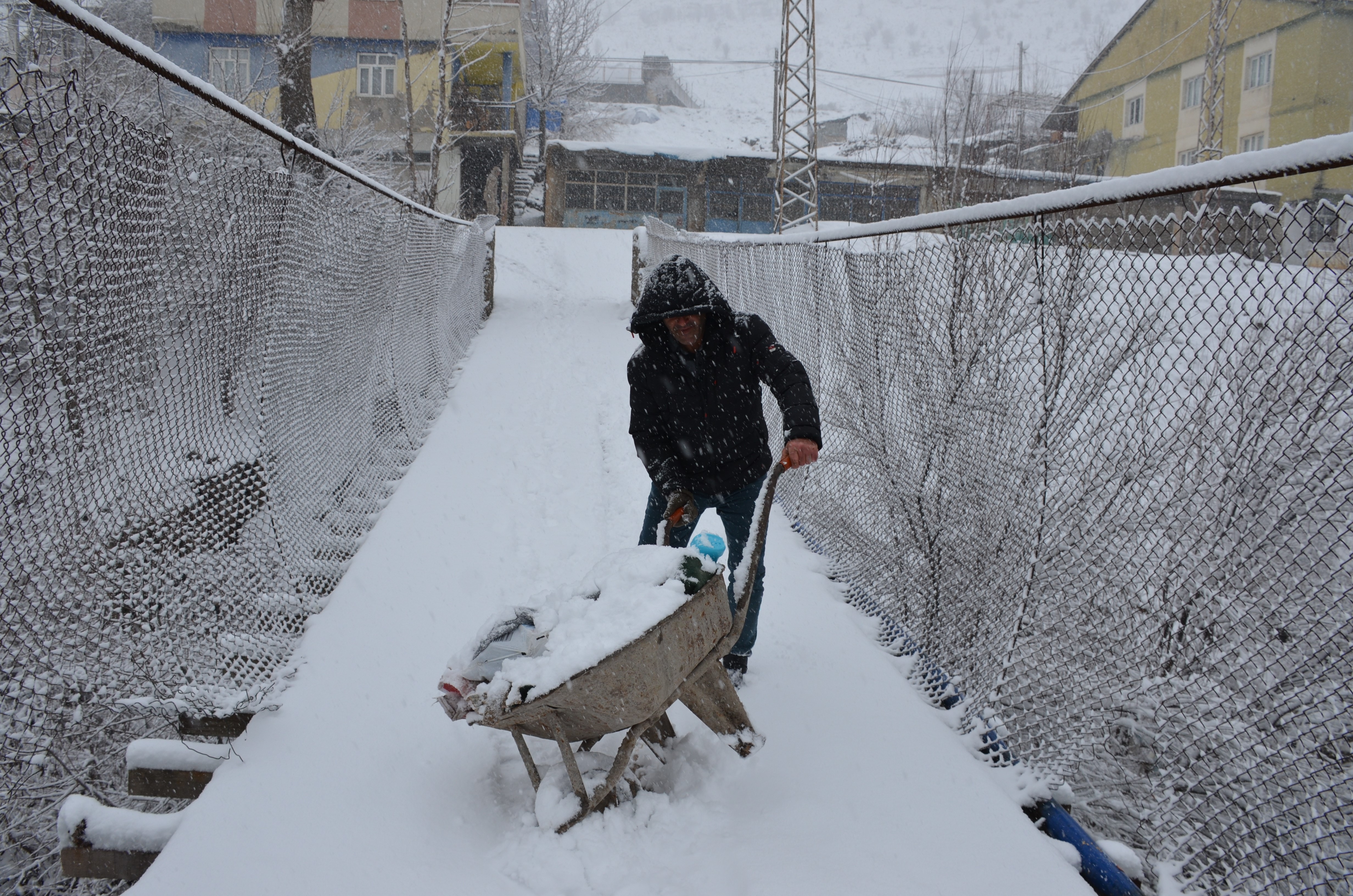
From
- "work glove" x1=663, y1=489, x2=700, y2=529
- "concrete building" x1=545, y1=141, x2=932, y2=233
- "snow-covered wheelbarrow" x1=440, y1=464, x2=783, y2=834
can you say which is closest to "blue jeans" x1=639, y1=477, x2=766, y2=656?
"work glove" x1=663, y1=489, x2=700, y2=529

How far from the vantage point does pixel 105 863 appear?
2416 mm

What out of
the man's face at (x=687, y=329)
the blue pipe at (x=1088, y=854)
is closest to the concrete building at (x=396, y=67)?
the man's face at (x=687, y=329)

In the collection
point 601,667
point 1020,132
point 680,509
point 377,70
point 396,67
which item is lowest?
point 601,667

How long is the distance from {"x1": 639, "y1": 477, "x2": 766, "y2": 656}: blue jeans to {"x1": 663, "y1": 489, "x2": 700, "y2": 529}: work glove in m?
0.15

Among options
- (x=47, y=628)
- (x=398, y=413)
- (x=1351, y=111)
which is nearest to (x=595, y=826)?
(x=47, y=628)

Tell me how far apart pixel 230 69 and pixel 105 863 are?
31000 millimetres

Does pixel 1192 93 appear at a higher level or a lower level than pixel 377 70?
higher

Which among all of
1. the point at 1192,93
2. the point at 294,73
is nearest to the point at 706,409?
the point at 294,73

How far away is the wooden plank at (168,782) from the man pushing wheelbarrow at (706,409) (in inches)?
71.6

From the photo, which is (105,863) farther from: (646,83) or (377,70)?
(646,83)

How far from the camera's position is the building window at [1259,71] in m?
30.7

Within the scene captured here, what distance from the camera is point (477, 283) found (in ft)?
39.2

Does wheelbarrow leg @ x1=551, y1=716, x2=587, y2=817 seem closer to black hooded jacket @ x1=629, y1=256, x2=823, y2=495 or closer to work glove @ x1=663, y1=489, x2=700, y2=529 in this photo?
work glove @ x1=663, y1=489, x2=700, y2=529

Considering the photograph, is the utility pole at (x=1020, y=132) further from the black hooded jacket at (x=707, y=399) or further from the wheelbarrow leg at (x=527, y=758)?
the wheelbarrow leg at (x=527, y=758)
